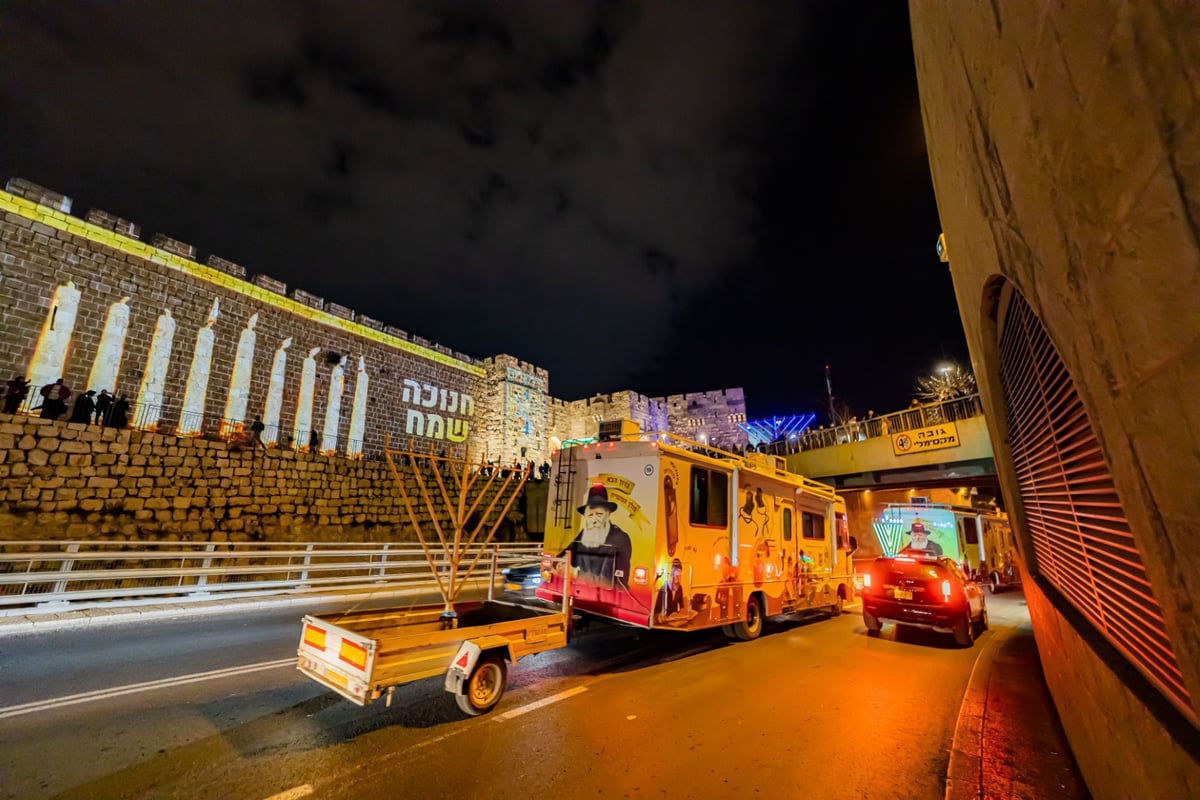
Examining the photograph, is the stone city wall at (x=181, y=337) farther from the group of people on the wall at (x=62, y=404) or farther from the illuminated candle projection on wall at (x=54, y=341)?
the group of people on the wall at (x=62, y=404)

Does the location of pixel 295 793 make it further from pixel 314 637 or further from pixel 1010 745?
pixel 1010 745

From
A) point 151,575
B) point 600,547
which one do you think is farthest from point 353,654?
point 151,575

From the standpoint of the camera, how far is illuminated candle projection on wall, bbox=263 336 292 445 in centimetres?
2121

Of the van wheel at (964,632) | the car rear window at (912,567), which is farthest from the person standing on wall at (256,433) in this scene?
the van wheel at (964,632)

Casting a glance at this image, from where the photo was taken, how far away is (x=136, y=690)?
5141 mm

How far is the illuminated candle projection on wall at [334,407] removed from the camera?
23641 millimetres

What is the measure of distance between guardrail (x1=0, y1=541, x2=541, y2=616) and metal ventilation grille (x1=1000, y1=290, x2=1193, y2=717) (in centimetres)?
630

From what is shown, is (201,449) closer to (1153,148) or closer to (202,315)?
(202,315)

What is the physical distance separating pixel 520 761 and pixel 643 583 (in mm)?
3291

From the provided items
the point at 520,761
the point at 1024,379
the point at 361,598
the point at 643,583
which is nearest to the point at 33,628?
the point at 361,598

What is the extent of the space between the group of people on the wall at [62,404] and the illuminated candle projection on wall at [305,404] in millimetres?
6502

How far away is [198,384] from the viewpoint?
750 inches

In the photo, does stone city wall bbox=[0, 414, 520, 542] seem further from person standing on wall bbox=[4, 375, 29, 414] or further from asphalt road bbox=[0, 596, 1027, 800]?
asphalt road bbox=[0, 596, 1027, 800]

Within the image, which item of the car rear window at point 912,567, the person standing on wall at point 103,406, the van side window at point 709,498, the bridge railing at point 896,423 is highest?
the bridge railing at point 896,423
